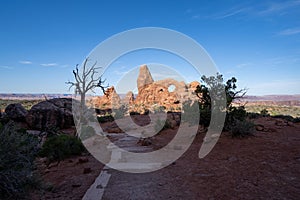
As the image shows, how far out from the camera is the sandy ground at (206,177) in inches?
163

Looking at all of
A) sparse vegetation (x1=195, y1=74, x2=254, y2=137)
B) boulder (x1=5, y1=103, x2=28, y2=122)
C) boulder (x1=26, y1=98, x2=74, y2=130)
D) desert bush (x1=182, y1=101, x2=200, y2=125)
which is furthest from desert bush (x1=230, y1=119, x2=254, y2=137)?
boulder (x1=5, y1=103, x2=28, y2=122)

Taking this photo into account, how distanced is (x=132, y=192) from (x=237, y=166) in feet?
9.51

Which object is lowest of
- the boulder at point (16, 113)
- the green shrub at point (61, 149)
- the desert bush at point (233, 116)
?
the green shrub at point (61, 149)

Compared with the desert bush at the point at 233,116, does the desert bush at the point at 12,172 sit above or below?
below

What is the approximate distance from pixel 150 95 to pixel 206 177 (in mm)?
36928

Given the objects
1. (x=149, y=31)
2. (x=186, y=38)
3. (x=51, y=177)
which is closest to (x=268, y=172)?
(x=51, y=177)

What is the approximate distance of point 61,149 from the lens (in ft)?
26.9

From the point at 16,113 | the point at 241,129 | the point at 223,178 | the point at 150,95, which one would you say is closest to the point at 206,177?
the point at 223,178

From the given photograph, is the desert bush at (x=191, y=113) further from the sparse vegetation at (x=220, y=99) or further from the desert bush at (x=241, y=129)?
the desert bush at (x=241, y=129)

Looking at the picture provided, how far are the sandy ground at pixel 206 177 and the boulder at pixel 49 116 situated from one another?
9.75m

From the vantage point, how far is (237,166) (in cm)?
566

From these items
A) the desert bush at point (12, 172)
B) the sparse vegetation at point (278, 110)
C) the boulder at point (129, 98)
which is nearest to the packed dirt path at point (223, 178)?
the desert bush at point (12, 172)

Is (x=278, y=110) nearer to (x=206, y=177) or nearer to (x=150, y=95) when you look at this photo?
(x=150, y=95)

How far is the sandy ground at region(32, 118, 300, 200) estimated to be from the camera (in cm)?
415
